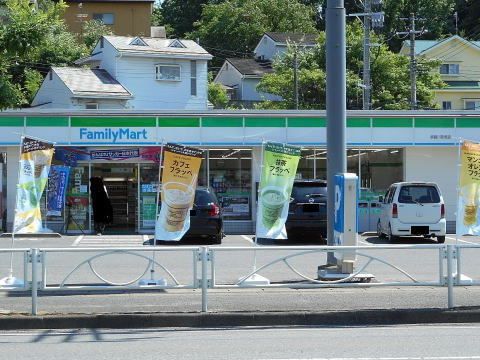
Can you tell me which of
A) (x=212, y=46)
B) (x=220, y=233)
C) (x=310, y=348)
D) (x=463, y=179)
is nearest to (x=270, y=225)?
(x=463, y=179)

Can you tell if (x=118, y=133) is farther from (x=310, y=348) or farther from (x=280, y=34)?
(x=280, y=34)

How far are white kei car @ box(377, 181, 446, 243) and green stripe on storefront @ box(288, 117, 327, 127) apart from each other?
194 inches

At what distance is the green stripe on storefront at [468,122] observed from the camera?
94.7 ft

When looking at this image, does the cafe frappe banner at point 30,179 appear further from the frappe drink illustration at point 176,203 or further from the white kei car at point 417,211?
the white kei car at point 417,211

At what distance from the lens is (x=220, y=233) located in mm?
24297

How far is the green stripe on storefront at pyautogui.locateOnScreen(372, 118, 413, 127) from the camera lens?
28.7m

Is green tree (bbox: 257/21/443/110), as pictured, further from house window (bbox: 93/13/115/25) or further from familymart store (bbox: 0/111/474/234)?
house window (bbox: 93/13/115/25)

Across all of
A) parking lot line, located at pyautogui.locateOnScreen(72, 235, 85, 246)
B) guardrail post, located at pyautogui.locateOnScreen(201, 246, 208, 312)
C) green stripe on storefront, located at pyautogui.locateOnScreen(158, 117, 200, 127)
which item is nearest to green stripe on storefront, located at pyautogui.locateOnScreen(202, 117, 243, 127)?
green stripe on storefront, located at pyautogui.locateOnScreen(158, 117, 200, 127)

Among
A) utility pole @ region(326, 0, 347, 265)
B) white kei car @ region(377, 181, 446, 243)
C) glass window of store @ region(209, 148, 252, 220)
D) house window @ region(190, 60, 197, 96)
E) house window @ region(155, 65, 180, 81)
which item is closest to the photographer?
utility pole @ region(326, 0, 347, 265)

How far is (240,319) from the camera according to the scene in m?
11.5

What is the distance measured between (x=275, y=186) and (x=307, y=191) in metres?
8.76

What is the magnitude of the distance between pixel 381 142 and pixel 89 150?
1010 cm

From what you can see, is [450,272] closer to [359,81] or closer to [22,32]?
[22,32]

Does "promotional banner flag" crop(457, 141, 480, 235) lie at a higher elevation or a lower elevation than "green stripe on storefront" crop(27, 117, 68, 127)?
lower
